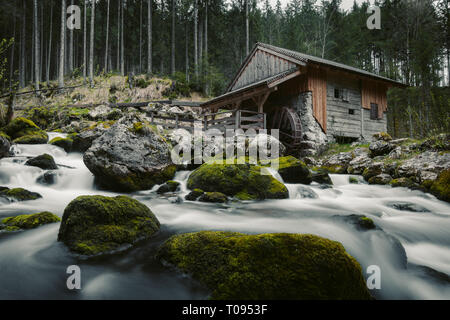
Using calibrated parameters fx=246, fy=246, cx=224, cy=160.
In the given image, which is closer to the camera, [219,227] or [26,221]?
[26,221]

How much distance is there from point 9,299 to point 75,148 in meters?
11.1

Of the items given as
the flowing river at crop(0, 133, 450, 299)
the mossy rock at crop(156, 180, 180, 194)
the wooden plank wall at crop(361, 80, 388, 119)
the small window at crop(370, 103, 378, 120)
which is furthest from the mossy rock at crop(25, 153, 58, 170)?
the small window at crop(370, 103, 378, 120)

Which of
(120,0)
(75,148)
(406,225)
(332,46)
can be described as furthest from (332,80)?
(120,0)

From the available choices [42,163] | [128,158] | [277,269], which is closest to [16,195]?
[128,158]

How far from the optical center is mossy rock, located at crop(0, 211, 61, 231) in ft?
12.6

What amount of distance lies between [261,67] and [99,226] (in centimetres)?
1639

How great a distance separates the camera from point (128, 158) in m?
6.93

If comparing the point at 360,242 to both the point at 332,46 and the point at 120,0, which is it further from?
the point at 120,0

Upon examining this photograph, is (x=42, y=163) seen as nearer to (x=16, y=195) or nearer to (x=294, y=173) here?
(x=16, y=195)

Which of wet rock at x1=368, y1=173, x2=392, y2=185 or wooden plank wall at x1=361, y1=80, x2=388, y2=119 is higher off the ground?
wooden plank wall at x1=361, y1=80, x2=388, y2=119

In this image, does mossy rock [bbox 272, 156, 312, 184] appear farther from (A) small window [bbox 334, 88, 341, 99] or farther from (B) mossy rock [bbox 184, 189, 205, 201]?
(A) small window [bbox 334, 88, 341, 99]

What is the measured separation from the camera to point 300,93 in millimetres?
14164

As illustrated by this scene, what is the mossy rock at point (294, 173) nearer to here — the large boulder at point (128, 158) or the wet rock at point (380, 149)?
the large boulder at point (128, 158)

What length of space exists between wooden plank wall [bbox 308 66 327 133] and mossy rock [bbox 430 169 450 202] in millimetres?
7510
